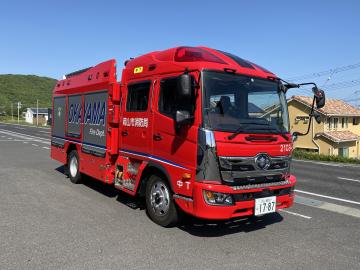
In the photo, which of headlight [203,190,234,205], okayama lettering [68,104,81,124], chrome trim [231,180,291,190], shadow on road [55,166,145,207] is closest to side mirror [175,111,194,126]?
headlight [203,190,234,205]

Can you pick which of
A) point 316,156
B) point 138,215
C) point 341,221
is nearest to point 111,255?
point 138,215

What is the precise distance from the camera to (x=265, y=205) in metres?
5.58

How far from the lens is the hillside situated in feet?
472

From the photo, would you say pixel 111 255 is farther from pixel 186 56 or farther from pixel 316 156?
pixel 316 156

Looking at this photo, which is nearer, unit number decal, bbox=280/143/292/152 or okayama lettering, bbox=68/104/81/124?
unit number decal, bbox=280/143/292/152

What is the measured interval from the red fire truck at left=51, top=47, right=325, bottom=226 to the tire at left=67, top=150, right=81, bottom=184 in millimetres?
2084

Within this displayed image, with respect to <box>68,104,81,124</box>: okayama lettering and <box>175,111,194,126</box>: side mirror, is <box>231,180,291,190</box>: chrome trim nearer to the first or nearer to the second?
<box>175,111,194,126</box>: side mirror

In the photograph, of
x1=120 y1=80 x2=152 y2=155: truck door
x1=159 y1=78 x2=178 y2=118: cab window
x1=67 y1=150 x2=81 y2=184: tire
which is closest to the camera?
x1=159 y1=78 x2=178 y2=118: cab window

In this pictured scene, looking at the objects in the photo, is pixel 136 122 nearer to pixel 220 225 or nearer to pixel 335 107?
pixel 220 225

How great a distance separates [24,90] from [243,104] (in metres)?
174

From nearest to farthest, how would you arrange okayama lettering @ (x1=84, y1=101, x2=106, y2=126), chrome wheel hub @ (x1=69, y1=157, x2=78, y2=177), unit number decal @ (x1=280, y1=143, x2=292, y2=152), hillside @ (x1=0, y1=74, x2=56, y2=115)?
unit number decal @ (x1=280, y1=143, x2=292, y2=152) < okayama lettering @ (x1=84, y1=101, x2=106, y2=126) < chrome wheel hub @ (x1=69, y1=157, x2=78, y2=177) < hillside @ (x1=0, y1=74, x2=56, y2=115)

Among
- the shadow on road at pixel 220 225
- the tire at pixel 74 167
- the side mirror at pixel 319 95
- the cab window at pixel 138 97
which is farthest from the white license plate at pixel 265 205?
the tire at pixel 74 167

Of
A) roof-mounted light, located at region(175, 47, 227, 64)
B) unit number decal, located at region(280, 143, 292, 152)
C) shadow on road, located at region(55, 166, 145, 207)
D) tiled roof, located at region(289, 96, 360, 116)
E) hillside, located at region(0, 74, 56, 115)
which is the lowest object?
shadow on road, located at region(55, 166, 145, 207)

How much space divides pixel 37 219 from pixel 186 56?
3.65m
